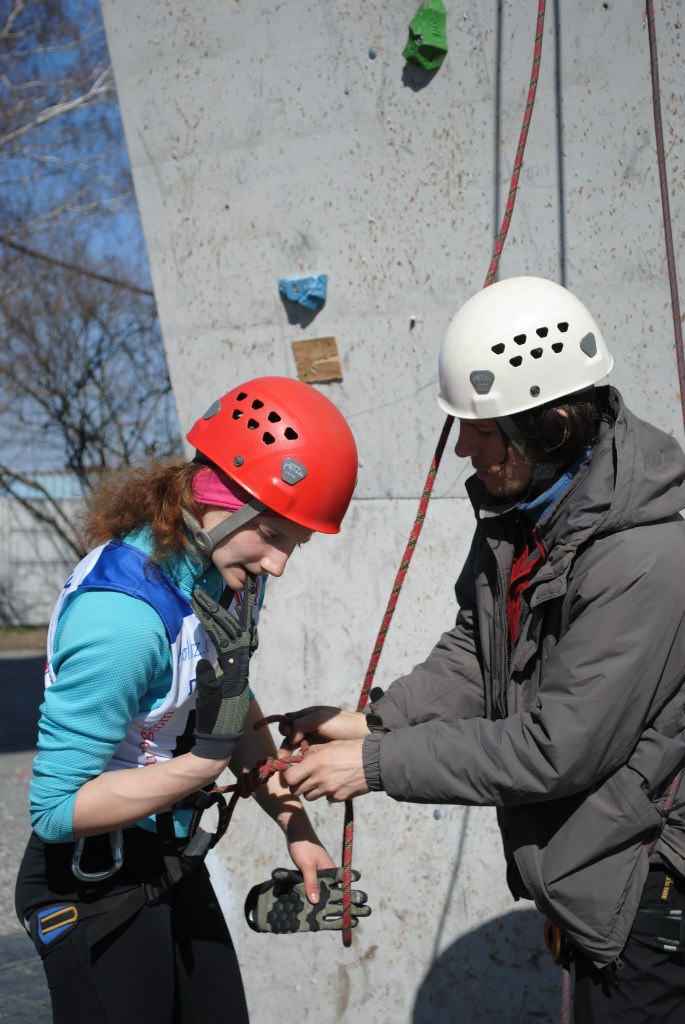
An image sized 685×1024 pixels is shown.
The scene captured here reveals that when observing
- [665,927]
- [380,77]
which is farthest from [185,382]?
[665,927]

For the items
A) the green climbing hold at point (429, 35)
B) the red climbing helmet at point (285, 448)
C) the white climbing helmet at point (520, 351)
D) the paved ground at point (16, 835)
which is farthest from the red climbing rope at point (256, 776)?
the green climbing hold at point (429, 35)

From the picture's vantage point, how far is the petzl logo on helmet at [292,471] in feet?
→ 7.36

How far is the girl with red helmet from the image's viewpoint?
1.99 m

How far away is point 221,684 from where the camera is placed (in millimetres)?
2080

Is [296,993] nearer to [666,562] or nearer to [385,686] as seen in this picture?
[385,686]

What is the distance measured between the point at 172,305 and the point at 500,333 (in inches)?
74.9

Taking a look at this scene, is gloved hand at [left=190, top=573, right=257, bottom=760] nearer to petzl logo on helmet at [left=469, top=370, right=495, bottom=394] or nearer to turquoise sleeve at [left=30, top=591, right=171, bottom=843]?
turquoise sleeve at [left=30, top=591, right=171, bottom=843]

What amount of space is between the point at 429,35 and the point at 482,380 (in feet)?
5.39

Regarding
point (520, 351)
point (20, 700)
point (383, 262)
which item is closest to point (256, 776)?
point (520, 351)

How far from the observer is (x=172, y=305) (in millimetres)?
3922

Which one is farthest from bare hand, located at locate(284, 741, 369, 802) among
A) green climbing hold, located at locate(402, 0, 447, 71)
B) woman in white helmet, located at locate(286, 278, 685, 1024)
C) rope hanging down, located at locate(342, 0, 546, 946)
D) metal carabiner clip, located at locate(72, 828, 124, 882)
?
green climbing hold, located at locate(402, 0, 447, 71)

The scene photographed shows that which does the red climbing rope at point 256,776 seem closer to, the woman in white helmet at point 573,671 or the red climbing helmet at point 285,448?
the woman in white helmet at point 573,671

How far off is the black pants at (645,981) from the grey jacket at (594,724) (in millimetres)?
63

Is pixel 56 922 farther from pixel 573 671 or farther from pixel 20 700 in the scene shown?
pixel 20 700
